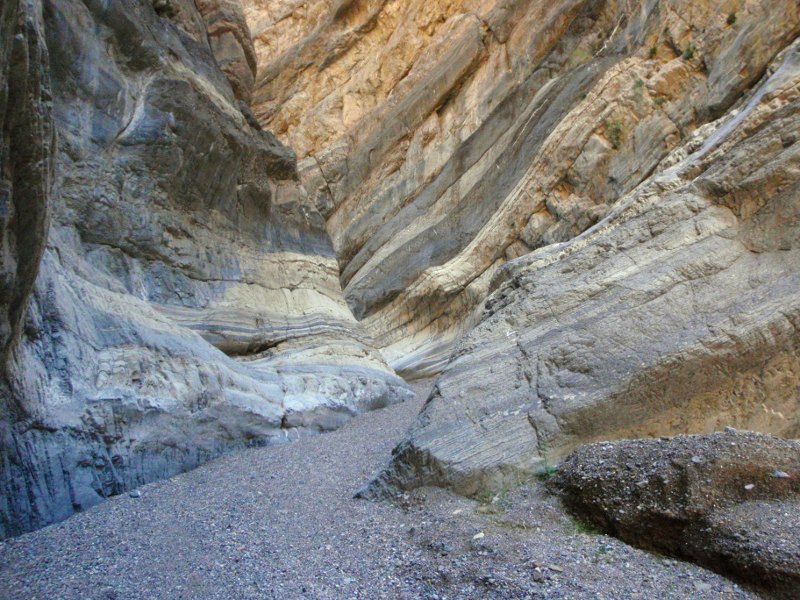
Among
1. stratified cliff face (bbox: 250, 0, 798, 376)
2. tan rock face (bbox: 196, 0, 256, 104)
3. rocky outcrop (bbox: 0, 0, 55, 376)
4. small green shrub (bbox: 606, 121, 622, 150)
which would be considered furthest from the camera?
tan rock face (bbox: 196, 0, 256, 104)

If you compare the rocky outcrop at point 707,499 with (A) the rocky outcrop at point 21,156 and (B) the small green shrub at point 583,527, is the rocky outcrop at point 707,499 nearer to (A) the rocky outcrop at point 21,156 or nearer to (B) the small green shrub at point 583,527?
(B) the small green shrub at point 583,527

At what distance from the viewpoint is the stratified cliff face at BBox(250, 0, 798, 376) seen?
13016 millimetres

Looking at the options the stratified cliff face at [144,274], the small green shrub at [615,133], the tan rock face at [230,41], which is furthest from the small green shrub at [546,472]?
the tan rock face at [230,41]

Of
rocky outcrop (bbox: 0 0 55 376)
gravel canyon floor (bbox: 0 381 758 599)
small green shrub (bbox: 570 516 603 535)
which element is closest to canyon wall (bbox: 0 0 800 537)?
rocky outcrop (bbox: 0 0 55 376)

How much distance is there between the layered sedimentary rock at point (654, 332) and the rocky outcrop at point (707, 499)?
0.66m

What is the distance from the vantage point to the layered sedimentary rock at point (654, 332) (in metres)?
4.84

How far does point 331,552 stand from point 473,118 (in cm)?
1700

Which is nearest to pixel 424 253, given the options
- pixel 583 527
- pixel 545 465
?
pixel 545 465

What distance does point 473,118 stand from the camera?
1941 cm

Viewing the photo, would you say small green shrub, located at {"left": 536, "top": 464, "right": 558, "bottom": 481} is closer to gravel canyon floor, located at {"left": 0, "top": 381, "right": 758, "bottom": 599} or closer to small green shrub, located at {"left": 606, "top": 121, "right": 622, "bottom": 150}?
gravel canyon floor, located at {"left": 0, "top": 381, "right": 758, "bottom": 599}

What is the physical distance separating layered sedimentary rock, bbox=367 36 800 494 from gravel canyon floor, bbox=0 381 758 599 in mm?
525

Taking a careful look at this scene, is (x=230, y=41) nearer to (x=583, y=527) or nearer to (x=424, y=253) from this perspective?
(x=424, y=253)

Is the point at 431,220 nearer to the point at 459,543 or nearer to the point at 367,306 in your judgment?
the point at 367,306

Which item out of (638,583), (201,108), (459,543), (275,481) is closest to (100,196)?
(201,108)
